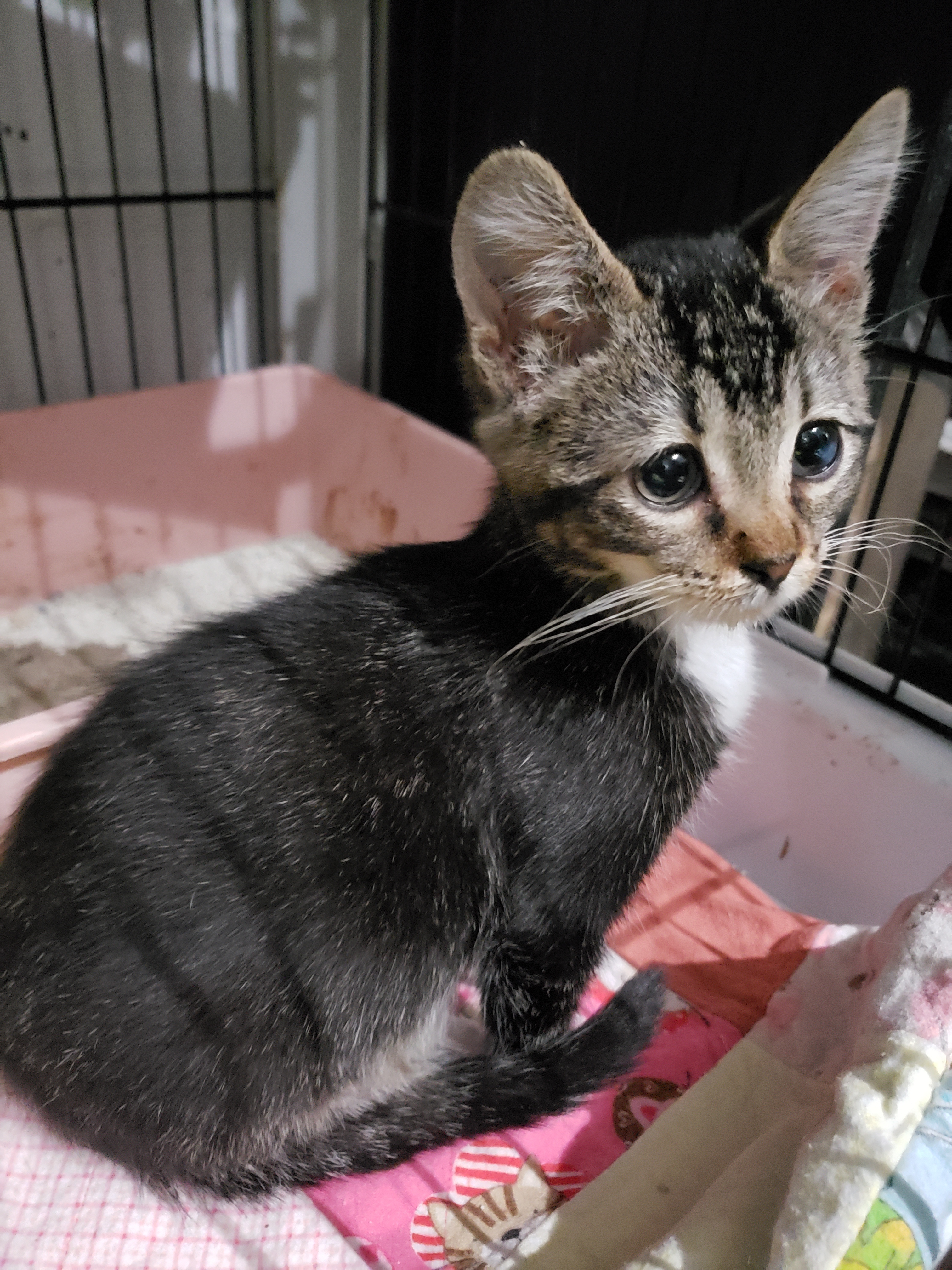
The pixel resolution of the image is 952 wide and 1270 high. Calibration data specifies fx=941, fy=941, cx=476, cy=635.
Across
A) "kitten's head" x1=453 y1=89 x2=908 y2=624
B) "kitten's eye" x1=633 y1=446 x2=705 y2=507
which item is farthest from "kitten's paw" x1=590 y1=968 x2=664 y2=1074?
"kitten's eye" x1=633 y1=446 x2=705 y2=507

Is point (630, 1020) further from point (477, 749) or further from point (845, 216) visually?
point (845, 216)

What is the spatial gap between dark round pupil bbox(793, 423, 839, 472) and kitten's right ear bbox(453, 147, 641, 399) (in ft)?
0.70

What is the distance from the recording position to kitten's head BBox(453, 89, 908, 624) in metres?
0.88

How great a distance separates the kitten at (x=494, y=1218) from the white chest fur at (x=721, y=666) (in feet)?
1.83

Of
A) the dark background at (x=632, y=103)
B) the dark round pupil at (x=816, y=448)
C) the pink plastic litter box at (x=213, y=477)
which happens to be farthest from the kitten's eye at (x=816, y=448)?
the pink plastic litter box at (x=213, y=477)

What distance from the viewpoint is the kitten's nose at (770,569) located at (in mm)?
863

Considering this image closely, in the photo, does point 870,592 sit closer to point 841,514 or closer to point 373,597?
point 841,514

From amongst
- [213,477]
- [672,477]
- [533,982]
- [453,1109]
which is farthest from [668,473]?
[213,477]

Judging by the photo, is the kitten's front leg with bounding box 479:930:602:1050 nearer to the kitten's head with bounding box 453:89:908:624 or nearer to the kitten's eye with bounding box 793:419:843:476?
the kitten's head with bounding box 453:89:908:624

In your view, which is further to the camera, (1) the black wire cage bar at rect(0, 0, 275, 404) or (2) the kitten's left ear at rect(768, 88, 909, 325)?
(1) the black wire cage bar at rect(0, 0, 275, 404)

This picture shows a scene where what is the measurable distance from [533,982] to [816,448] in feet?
2.07

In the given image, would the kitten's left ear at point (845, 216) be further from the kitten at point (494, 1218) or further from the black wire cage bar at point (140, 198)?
the black wire cage bar at point (140, 198)

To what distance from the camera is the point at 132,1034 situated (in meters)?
0.86

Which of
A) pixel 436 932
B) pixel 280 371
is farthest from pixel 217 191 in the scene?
pixel 436 932
